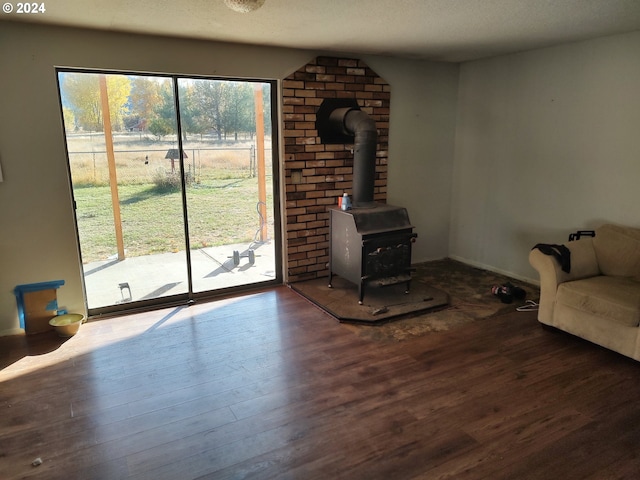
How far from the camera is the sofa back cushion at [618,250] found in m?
3.25

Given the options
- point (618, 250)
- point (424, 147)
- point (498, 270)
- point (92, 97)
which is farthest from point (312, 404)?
point (424, 147)

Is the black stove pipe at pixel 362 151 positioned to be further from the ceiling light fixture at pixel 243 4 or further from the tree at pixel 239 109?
the ceiling light fixture at pixel 243 4

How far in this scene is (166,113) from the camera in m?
3.62

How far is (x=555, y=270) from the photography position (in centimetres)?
318

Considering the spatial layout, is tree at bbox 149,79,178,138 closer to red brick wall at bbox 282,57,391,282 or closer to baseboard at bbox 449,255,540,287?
red brick wall at bbox 282,57,391,282

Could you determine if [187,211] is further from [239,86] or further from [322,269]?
[322,269]

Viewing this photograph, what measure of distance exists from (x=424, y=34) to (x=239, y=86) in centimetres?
166

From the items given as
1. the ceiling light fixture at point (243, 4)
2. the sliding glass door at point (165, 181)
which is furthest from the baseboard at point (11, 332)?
the ceiling light fixture at point (243, 4)

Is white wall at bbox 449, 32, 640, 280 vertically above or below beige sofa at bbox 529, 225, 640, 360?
above

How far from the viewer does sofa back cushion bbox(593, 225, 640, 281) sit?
325 centimetres

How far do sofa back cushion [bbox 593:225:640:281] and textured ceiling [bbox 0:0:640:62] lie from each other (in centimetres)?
155

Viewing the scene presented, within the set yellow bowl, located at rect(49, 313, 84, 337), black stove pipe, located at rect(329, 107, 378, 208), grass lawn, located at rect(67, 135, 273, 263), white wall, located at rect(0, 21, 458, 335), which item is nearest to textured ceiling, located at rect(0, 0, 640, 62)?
white wall, located at rect(0, 21, 458, 335)

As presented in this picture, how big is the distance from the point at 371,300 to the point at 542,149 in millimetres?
2232

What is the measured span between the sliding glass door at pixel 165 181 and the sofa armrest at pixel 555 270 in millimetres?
2419
